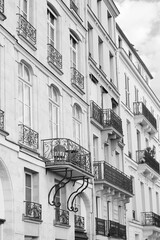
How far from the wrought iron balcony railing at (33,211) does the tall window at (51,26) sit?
7.30 meters

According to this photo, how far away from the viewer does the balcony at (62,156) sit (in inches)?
860

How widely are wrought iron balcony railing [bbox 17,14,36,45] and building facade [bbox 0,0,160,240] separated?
0.12ft

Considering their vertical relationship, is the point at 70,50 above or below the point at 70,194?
above

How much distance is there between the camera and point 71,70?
86.2 ft

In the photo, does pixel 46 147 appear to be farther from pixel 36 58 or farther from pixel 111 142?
pixel 111 142

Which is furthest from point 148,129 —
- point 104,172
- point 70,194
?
point 70,194

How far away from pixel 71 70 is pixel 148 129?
17.4 meters

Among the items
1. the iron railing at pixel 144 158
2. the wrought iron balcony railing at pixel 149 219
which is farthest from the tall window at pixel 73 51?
the wrought iron balcony railing at pixel 149 219

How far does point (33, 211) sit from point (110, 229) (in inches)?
372

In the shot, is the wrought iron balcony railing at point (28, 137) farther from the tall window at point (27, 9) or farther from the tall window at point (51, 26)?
the tall window at point (51, 26)

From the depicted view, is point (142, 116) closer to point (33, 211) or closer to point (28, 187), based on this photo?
point (28, 187)

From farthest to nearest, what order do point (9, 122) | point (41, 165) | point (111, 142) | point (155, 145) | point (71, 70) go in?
point (155, 145), point (111, 142), point (71, 70), point (41, 165), point (9, 122)

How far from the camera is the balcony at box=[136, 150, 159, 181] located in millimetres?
38625

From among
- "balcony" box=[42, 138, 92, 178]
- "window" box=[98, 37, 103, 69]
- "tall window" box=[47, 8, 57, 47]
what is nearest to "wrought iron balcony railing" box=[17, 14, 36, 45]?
"tall window" box=[47, 8, 57, 47]
